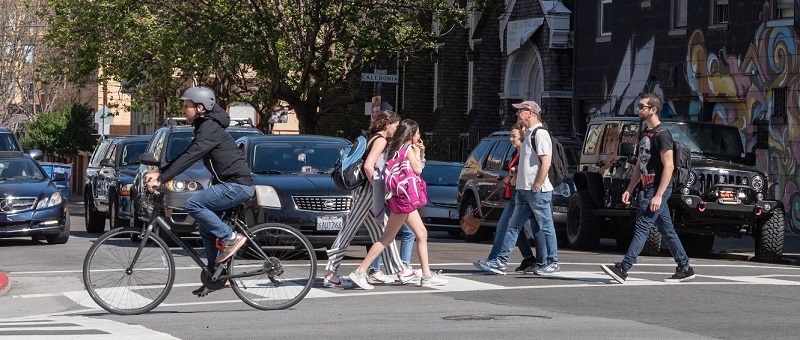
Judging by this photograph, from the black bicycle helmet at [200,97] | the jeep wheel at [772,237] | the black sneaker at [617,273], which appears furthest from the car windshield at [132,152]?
the black bicycle helmet at [200,97]

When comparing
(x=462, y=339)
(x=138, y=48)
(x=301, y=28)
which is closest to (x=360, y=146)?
(x=462, y=339)

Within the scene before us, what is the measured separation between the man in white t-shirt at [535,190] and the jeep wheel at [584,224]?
6.10m

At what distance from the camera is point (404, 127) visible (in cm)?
1445

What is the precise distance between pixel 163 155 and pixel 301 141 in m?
3.77

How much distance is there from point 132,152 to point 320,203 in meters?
10.1

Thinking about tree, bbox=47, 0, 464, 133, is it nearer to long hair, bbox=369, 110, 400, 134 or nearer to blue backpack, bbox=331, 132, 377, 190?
blue backpack, bbox=331, 132, 377, 190

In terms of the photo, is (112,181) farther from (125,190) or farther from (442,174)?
(442,174)

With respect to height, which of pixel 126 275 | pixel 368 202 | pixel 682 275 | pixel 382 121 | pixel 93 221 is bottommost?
pixel 93 221

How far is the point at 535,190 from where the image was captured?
15492 mm

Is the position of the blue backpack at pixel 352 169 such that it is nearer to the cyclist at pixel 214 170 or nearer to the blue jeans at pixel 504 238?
the blue jeans at pixel 504 238

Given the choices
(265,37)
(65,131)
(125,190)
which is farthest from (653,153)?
(65,131)

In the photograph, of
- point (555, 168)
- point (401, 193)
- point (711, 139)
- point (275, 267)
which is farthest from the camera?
point (711, 139)

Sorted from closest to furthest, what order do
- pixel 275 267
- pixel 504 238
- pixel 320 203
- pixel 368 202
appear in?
pixel 275 267 < pixel 368 202 < pixel 504 238 < pixel 320 203

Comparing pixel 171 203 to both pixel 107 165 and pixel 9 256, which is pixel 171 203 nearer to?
pixel 9 256
